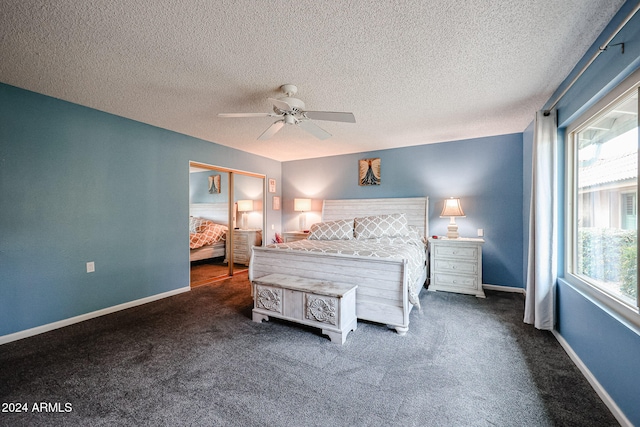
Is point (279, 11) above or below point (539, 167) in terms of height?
above

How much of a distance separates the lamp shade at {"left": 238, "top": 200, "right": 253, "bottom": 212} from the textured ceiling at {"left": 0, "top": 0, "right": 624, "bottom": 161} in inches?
84.3

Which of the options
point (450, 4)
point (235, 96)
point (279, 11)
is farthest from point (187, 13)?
point (450, 4)

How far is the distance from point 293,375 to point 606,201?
2548mm

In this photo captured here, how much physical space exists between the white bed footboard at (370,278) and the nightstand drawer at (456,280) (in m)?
1.43

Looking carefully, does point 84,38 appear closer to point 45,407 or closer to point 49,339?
A: point 45,407

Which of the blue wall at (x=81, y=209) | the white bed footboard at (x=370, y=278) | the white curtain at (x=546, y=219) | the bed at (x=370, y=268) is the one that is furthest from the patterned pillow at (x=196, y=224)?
the white curtain at (x=546, y=219)

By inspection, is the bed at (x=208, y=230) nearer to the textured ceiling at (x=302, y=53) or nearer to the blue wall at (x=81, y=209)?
the blue wall at (x=81, y=209)

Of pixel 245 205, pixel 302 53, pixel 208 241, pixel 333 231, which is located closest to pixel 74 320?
pixel 208 241

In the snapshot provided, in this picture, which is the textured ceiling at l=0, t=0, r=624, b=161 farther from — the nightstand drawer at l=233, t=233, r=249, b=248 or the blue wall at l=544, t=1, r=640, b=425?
the nightstand drawer at l=233, t=233, r=249, b=248

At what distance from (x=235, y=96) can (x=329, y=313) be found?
231 cm

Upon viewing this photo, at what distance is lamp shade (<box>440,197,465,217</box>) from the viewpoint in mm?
3886

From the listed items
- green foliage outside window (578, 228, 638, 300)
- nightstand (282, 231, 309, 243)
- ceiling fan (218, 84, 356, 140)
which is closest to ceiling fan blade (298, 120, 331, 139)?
ceiling fan (218, 84, 356, 140)

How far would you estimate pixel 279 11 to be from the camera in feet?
5.13

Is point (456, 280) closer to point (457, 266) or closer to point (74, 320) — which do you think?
point (457, 266)
